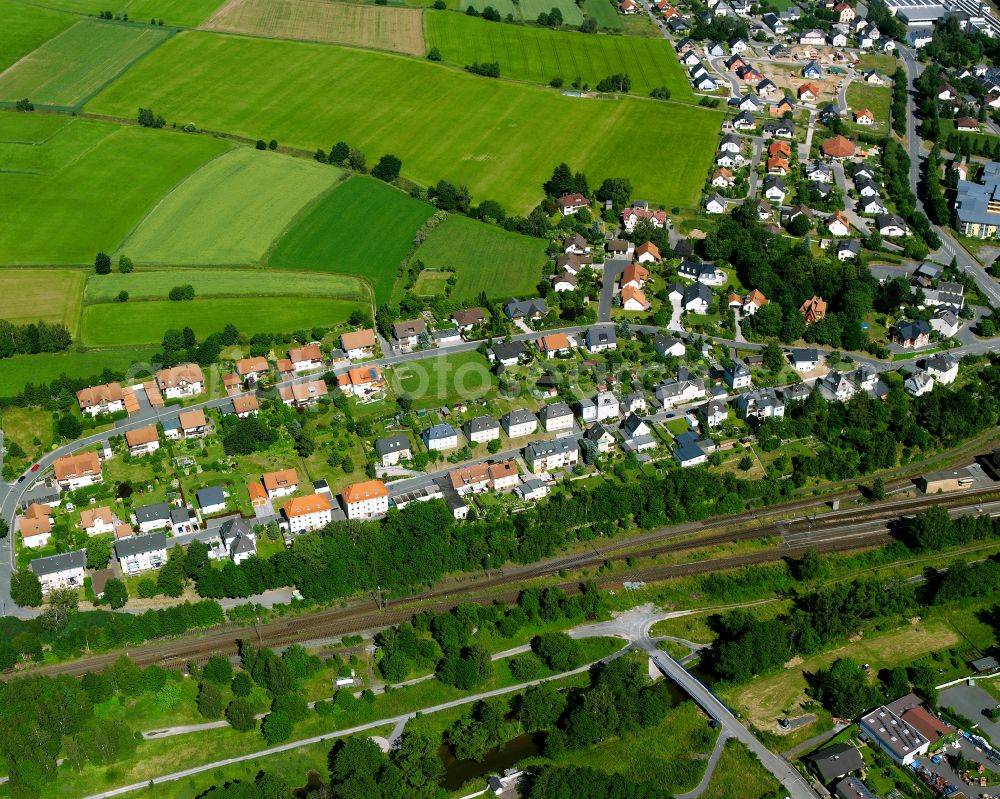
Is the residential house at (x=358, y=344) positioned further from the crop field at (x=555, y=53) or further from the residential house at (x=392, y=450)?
the crop field at (x=555, y=53)

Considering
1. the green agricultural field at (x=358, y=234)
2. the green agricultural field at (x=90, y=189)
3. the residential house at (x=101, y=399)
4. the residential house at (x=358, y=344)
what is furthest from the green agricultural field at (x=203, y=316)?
the green agricultural field at (x=90, y=189)

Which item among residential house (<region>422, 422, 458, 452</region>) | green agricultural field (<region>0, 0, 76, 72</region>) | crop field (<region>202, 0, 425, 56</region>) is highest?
crop field (<region>202, 0, 425, 56</region>)

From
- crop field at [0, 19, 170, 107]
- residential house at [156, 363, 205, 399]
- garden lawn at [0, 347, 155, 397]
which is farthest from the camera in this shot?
crop field at [0, 19, 170, 107]

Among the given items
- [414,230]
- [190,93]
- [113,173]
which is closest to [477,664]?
[414,230]

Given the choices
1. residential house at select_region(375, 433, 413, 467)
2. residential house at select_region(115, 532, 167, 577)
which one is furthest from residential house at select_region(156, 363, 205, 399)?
residential house at select_region(115, 532, 167, 577)

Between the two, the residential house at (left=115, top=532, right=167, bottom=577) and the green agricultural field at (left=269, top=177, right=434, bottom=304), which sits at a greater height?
the green agricultural field at (left=269, top=177, right=434, bottom=304)

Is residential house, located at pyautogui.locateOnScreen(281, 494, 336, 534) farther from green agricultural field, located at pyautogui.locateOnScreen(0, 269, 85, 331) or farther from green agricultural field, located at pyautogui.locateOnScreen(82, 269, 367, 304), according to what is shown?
green agricultural field, located at pyautogui.locateOnScreen(0, 269, 85, 331)
